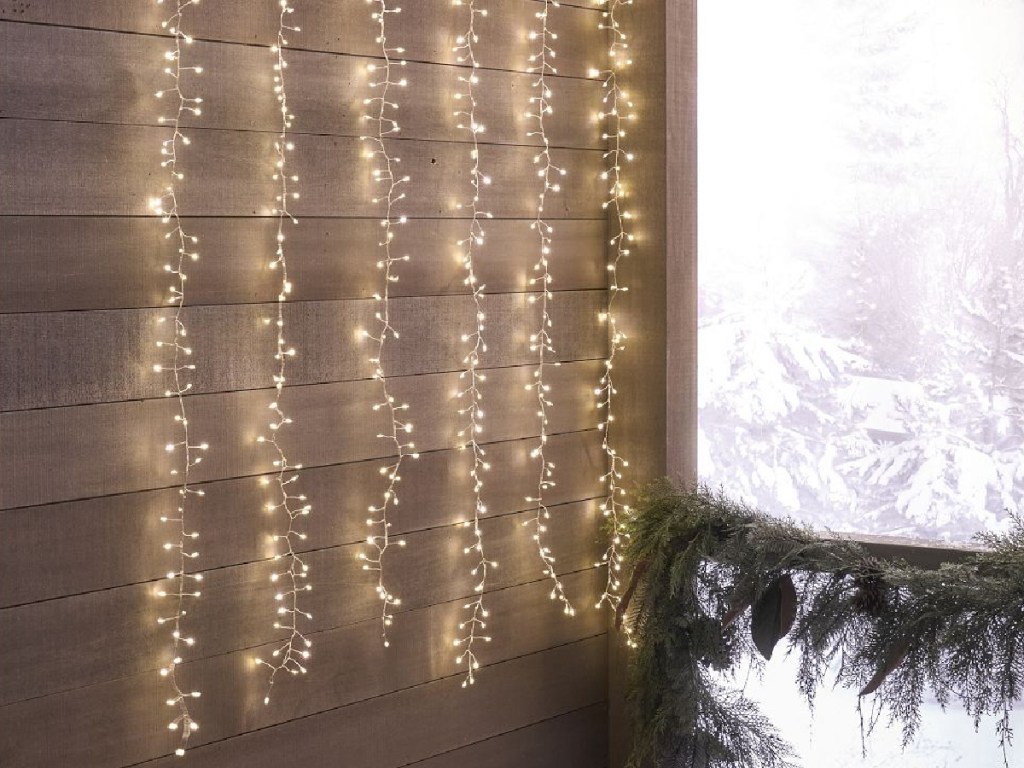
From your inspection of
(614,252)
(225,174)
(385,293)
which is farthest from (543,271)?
(225,174)

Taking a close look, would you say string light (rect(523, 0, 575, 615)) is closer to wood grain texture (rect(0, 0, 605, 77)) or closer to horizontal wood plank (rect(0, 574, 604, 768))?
wood grain texture (rect(0, 0, 605, 77))

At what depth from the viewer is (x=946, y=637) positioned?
178 centimetres

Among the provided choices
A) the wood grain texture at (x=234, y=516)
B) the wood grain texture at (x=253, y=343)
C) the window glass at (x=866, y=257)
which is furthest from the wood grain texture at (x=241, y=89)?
the wood grain texture at (x=234, y=516)

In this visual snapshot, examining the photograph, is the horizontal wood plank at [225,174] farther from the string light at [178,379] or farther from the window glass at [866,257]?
the window glass at [866,257]

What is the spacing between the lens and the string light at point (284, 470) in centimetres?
199

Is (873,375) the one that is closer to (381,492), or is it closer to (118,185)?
(381,492)

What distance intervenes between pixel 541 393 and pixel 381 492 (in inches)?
19.2

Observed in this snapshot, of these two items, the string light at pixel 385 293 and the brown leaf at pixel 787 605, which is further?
the string light at pixel 385 293

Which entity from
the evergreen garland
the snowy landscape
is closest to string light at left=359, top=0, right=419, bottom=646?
the evergreen garland

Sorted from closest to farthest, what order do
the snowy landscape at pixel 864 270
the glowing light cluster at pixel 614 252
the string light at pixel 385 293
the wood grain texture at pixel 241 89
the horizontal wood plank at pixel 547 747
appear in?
the wood grain texture at pixel 241 89, the string light at pixel 385 293, the snowy landscape at pixel 864 270, the horizontal wood plank at pixel 547 747, the glowing light cluster at pixel 614 252

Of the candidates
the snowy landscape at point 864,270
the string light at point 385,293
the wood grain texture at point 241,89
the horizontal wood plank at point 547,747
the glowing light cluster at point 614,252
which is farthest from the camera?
the glowing light cluster at point 614,252

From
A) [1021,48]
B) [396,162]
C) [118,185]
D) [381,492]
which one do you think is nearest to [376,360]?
[381,492]

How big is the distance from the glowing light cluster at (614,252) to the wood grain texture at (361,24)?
0.05 meters

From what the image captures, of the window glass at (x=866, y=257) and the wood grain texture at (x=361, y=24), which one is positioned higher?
the wood grain texture at (x=361, y=24)
